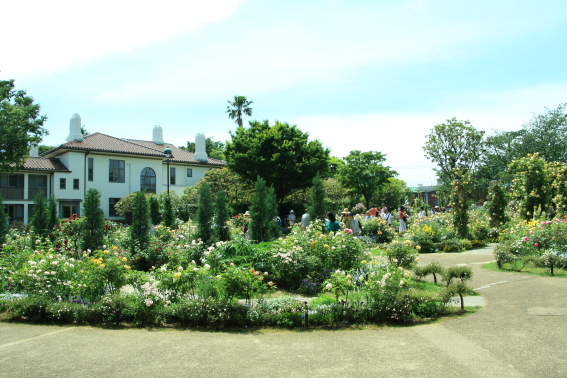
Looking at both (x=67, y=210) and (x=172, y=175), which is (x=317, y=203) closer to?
(x=67, y=210)

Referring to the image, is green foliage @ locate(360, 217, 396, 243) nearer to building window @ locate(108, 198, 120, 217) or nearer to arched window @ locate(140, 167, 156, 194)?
building window @ locate(108, 198, 120, 217)

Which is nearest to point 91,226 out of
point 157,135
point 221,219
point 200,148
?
point 221,219

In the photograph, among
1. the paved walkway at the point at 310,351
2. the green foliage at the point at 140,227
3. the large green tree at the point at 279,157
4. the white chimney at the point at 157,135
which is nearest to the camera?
the paved walkway at the point at 310,351

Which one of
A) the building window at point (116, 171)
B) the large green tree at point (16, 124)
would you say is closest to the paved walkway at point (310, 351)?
the large green tree at point (16, 124)

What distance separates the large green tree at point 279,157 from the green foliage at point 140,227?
54.5 ft

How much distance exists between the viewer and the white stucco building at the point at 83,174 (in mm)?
33219

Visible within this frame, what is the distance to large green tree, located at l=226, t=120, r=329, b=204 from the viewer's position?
29312mm

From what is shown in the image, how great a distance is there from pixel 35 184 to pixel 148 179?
9.47 m

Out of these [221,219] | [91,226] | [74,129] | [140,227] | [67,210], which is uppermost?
[74,129]

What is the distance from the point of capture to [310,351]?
496cm

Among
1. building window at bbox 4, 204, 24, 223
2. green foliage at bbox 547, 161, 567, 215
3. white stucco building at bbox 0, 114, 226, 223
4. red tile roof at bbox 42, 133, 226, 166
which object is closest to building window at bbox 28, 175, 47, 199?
white stucco building at bbox 0, 114, 226, 223

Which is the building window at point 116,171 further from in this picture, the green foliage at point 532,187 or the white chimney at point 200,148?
the green foliage at point 532,187

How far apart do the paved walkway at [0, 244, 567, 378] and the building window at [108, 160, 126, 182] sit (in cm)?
3269

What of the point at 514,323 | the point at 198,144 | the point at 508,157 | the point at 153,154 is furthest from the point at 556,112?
the point at 514,323
